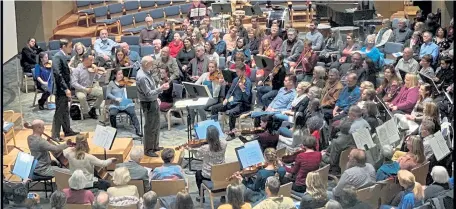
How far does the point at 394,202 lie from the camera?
697cm

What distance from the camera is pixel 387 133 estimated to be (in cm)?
823

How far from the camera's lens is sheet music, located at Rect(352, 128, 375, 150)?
799 centimetres

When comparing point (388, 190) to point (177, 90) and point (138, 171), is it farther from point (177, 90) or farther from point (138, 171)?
point (177, 90)

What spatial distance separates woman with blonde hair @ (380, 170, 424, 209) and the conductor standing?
365 centimetres

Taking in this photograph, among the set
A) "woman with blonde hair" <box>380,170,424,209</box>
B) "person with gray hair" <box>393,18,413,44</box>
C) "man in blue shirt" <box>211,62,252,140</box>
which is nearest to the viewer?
"woman with blonde hair" <box>380,170,424,209</box>

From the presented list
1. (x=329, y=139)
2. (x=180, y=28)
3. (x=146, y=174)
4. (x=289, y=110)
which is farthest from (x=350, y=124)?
(x=180, y=28)

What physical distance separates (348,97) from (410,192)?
12.0 feet

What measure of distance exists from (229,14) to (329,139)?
1032 cm

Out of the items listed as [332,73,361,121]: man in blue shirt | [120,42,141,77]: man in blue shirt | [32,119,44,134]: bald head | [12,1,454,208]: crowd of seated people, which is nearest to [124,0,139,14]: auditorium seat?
[12,1,454,208]: crowd of seated people

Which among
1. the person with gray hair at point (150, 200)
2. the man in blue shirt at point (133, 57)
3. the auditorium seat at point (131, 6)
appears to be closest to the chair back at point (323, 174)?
the person with gray hair at point (150, 200)

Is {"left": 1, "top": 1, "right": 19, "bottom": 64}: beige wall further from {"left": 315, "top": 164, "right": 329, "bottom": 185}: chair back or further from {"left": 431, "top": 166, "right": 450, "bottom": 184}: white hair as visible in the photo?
{"left": 431, "top": 166, "right": 450, "bottom": 184}: white hair

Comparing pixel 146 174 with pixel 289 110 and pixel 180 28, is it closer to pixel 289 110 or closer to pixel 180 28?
pixel 289 110

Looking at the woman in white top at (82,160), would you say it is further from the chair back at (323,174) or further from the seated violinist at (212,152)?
the chair back at (323,174)

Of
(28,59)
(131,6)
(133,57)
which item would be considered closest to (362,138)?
(133,57)
